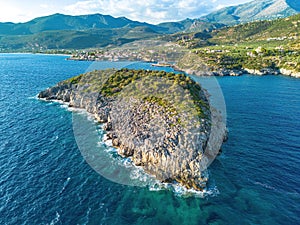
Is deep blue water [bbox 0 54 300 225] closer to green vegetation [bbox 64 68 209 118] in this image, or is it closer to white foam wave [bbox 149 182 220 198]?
white foam wave [bbox 149 182 220 198]

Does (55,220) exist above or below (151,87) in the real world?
below

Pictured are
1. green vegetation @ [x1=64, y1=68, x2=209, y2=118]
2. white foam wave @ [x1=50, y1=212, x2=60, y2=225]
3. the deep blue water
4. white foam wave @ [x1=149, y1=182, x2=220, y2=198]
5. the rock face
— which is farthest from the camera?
green vegetation @ [x1=64, y1=68, x2=209, y2=118]

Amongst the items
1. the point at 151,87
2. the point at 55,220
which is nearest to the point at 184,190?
the point at 55,220

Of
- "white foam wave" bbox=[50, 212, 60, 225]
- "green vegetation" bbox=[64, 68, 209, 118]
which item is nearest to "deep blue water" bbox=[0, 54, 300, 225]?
"white foam wave" bbox=[50, 212, 60, 225]

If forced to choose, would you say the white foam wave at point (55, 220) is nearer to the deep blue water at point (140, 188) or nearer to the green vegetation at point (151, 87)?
the deep blue water at point (140, 188)

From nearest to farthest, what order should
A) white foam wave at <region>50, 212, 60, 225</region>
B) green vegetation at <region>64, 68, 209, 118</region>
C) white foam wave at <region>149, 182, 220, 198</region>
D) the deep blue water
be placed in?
1. white foam wave at <region>50, 212, 60, 225</region>
2. the deep blue water
3. white foam wave at <region>149, 182, 220, 198</region>
4. green vegetation at <region>64, 68, 209, 118</region>

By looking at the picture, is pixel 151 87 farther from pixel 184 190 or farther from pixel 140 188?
pixel 184 190
